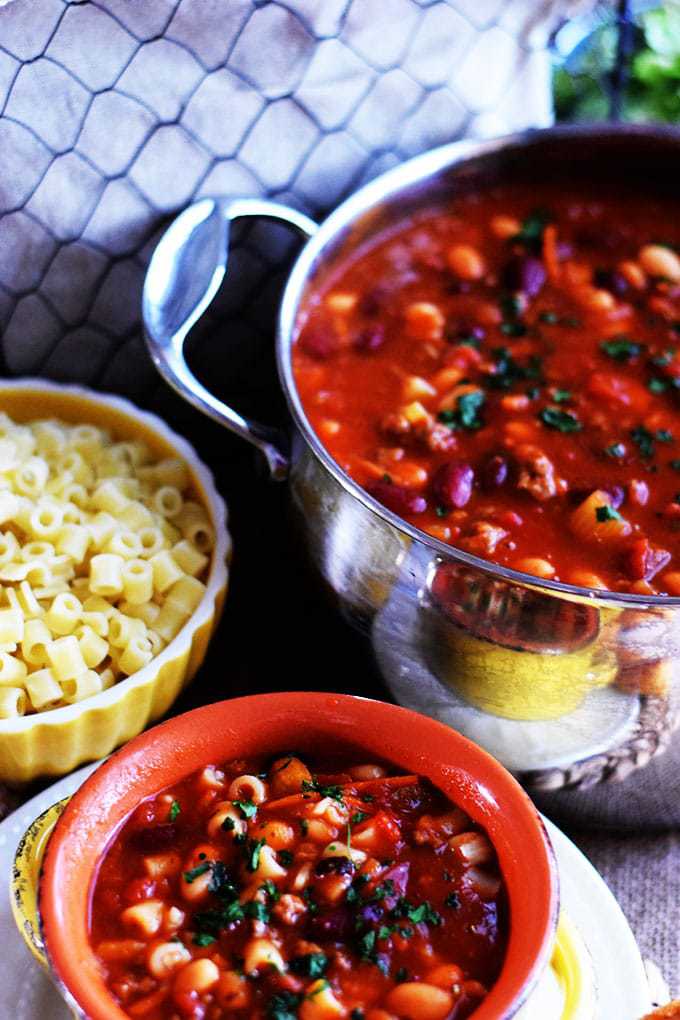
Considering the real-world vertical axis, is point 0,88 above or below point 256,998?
above

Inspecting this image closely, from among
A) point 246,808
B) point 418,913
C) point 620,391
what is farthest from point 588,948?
point 620,391

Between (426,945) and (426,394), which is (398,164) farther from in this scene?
(426,945)

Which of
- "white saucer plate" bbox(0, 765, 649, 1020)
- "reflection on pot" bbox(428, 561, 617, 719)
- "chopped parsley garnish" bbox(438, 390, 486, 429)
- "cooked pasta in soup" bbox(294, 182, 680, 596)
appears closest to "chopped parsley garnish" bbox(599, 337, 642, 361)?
"cooked pasta in soup" bbox(294, 182, 680, 596)

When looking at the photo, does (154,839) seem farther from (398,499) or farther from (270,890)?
(398,499)

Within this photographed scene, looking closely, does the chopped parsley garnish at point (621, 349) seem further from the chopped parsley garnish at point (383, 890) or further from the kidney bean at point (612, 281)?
the chopped parsley garnish at point (383, 890)

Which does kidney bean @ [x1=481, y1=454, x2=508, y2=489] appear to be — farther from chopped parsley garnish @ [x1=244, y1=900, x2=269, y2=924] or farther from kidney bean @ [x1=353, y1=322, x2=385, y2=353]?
chopped parsley garnish @ [x1=244, y1=900, x2=269, y2=924]

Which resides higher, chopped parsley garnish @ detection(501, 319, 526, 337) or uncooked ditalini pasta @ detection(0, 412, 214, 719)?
chopped parsley garnish @ detection(501, 319, 526, 337)

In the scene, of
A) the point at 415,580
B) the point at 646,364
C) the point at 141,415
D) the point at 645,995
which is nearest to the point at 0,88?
the point at 141,415
